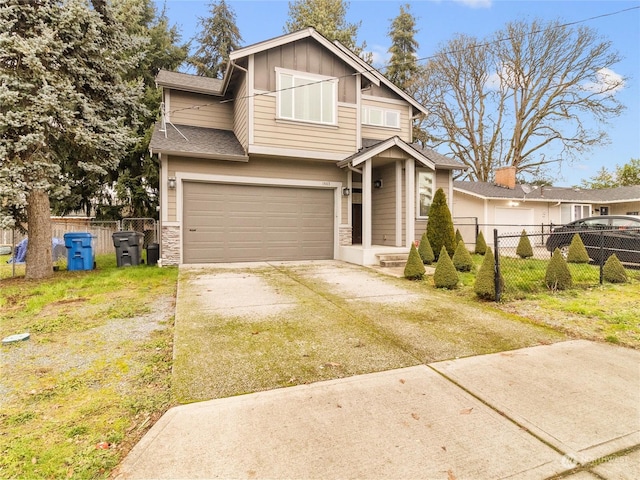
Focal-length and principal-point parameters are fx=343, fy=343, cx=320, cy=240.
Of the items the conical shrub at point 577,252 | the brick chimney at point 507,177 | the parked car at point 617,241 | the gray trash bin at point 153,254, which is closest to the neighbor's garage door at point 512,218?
the brick chimney at point 507,177

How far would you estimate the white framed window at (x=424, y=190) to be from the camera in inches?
428

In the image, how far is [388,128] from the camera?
11992 mm

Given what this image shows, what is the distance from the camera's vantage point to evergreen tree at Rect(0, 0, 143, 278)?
6707 millimetres

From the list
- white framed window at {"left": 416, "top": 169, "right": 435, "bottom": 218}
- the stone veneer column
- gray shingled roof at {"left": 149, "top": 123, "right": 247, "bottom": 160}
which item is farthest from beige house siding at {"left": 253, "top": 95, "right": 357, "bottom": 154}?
the stone veneer column

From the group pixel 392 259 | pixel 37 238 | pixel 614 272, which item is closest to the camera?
pixel 614 272

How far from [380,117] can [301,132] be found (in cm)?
405

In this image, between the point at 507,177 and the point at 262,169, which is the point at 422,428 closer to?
the point at 262,169

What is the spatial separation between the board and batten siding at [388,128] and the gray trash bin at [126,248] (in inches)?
304

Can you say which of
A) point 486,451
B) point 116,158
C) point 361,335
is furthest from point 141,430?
point 116,158

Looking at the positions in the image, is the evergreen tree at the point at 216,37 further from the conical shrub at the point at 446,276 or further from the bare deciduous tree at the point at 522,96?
the conical shrub at the point at 446,276

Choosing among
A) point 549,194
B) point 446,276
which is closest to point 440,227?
point 446,276

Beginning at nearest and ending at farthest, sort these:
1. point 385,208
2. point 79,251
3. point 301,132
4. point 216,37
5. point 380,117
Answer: point 79,251 → point 301,132 → point 385,208 → point 380,117 → point 216,37

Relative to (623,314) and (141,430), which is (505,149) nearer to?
(623,314)

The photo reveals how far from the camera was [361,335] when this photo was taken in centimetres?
367
